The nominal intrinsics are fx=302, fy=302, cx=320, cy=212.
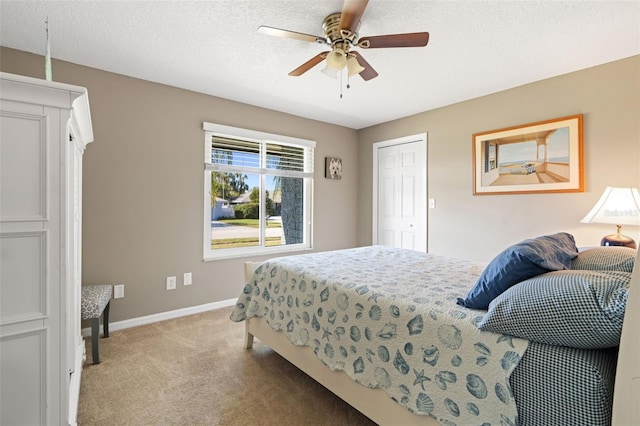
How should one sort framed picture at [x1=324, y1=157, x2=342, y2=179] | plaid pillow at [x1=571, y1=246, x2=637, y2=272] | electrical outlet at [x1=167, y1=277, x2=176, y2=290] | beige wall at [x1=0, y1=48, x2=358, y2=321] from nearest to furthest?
plaid pillow at [x1=571, y1=246, x2=637, y2=272] → beige wall at [x1=0, y1=48, x2=358, y2=321] → electrical outlet at [x1=167, y1=277, x2=176, y2=290] → framed picture at [x1=324, y1=157, x2=342, y2=179]

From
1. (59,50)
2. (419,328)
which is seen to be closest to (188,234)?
(59,50)

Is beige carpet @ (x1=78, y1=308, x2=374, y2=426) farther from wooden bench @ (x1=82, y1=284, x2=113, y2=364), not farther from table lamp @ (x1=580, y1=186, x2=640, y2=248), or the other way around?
table lamp @ (x1=580, y1=186, x2=640, y2=248)

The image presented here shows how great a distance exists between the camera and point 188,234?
320 cm

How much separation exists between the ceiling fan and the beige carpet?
2104mm

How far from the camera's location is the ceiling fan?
5.64 feet

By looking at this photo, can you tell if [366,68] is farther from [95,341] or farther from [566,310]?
[95,341]

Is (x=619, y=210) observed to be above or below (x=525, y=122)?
below

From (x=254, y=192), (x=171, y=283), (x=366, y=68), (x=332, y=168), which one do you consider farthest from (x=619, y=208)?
(x=171, y=283)

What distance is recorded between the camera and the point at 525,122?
9.90 feet

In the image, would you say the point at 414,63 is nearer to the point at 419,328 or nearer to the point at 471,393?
the point at 419,328

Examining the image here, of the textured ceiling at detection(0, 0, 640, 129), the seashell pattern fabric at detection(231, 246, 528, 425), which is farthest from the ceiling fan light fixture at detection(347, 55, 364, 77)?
the seashell pattern fabric at detection(231, 246, 528, 425)

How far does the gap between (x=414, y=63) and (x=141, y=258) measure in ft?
10.1

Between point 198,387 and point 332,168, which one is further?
point 332,168

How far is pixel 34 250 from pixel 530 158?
3739mm
